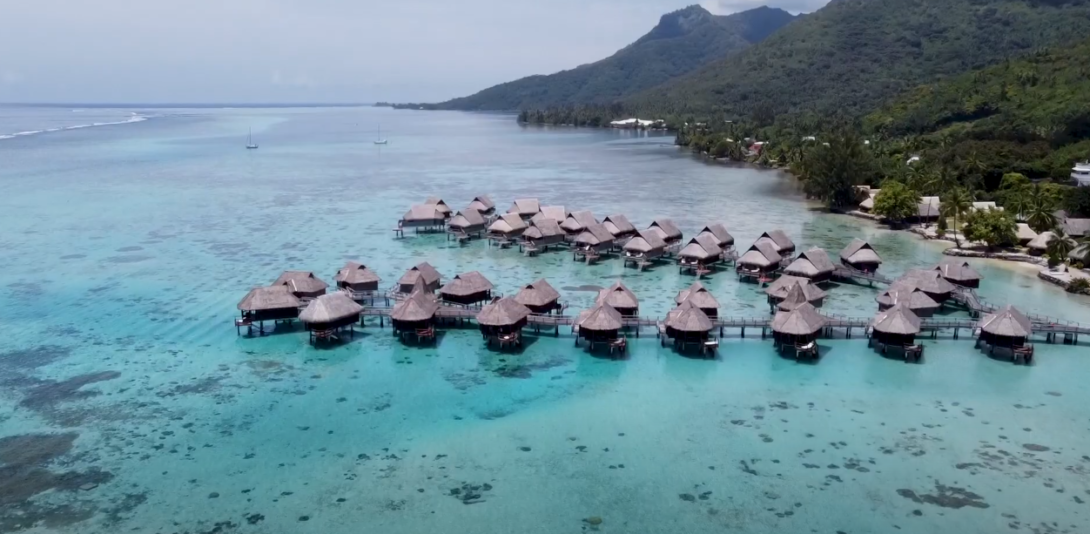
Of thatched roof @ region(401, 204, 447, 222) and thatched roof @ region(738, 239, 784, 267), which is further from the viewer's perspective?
thatched roof @ region(401, 204, 447, 222)

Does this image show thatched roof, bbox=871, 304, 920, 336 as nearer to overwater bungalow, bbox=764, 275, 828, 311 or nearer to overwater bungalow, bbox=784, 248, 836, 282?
overwater bungalow, bbox=764, 275, 828, 311

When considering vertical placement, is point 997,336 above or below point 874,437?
above

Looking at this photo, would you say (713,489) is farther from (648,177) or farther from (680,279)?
(648,177)

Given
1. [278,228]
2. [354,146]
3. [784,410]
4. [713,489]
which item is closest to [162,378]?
[713,489]

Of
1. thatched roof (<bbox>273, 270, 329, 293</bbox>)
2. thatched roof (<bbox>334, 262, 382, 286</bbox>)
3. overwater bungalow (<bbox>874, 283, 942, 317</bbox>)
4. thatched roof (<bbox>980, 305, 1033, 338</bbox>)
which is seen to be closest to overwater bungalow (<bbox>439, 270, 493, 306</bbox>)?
thatched roof (<bbox>334, 262, 382, 286</bbox>)

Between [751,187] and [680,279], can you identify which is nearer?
[680,279]
